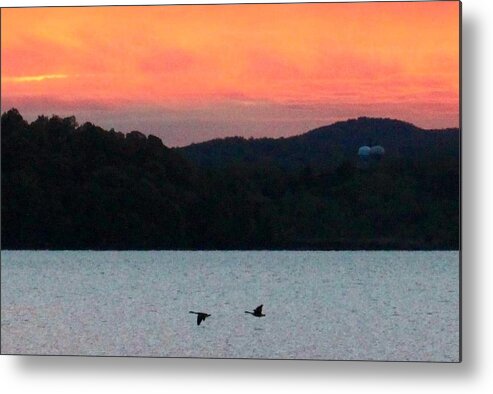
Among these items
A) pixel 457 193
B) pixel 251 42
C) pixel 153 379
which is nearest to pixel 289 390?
pixel 153 379

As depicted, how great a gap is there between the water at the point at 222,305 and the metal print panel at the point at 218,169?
2 cm

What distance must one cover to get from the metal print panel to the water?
0.06ft

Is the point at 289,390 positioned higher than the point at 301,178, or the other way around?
the point at 301,178

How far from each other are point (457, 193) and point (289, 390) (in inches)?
66.9

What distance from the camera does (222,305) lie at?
11.1 metres

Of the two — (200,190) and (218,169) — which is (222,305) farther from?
(218,169)

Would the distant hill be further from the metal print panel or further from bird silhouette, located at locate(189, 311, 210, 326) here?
bird silhouette, located at locate(189, 311, 210, 326)

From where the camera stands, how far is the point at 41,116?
10.7 meters

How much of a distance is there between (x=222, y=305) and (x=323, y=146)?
139cm

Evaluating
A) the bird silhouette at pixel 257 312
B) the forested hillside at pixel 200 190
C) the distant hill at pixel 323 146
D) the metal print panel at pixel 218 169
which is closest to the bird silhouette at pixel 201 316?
the metal print panel at pixel 218 169

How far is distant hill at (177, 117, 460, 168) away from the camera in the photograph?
1049cm

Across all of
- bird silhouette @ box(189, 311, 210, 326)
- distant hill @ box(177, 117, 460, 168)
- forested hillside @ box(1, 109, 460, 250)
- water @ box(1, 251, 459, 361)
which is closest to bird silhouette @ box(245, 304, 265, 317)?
water @ box(1, 251, 459, 361)

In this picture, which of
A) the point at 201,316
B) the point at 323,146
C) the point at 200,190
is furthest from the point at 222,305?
the point at 323,146

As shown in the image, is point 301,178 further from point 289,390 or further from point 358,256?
point 289,390
